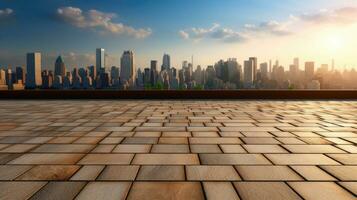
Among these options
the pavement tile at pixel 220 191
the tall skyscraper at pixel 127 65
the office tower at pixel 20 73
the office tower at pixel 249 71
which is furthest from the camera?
the tall skyscraper at pixel 127 65

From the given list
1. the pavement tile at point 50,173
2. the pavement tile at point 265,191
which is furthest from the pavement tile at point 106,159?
the pavement tile at point 265,191

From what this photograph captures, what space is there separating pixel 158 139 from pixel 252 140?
160 centimetres

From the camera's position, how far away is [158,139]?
5227 millimetres

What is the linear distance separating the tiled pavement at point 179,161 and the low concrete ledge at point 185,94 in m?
8.48

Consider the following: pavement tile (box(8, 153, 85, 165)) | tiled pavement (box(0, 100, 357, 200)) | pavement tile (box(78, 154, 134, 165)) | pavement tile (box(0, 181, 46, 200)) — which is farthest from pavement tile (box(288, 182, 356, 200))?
pavement tile (box(8, 153, 85, 165))

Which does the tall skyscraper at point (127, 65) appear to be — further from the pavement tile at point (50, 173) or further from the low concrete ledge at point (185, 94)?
the pavement tile at point (50, 173)

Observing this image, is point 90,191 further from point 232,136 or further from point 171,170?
point 232,136

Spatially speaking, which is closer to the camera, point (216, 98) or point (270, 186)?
point (270, 186)

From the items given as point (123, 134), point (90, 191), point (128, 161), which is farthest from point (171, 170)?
point (123, 134)

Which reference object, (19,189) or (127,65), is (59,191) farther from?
(127,65)

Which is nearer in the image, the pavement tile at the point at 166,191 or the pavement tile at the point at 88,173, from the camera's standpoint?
the pavement tile at the point at 166,191

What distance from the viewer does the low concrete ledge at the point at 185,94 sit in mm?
14922

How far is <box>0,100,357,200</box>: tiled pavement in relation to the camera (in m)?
2.89

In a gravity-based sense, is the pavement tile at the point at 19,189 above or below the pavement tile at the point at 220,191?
below
